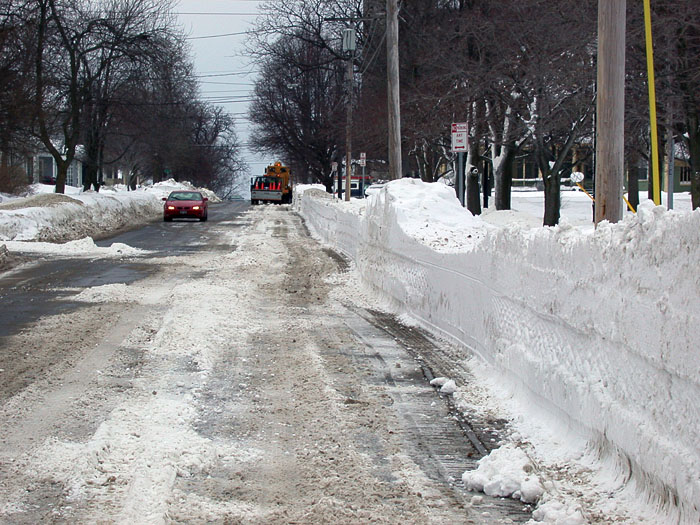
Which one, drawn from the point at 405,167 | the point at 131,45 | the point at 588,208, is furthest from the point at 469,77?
the point at 588,208

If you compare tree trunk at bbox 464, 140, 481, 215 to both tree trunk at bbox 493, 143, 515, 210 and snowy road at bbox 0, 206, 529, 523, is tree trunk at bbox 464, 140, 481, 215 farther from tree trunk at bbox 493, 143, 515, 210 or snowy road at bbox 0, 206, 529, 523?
snowy road at bbox 0, 206, 529, 523

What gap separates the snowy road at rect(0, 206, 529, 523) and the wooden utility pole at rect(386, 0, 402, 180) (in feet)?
40.1

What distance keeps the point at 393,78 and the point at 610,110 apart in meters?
13.7

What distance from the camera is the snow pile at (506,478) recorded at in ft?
15.9

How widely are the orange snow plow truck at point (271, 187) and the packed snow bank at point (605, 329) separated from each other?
62.3m

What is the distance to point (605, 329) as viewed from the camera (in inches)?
208

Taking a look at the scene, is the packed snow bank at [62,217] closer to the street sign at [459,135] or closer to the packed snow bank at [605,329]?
the street sign at [459,135]

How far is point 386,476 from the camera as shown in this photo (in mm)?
5164

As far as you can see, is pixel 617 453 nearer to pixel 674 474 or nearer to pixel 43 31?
pixel 674 474

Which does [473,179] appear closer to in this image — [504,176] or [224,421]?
[504,176]

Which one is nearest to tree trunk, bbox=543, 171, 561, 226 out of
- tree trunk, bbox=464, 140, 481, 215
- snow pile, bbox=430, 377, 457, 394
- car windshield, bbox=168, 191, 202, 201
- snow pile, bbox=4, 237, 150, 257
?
tree trunk, bbox=464, 140, 481, 215

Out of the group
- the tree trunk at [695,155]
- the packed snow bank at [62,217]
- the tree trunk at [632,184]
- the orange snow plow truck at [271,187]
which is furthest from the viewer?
the orange snow plow truck at [271,187]

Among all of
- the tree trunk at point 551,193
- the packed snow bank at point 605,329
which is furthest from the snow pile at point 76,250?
the packed snow bank at point 605,329

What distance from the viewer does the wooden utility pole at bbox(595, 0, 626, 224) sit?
9664 millimetres
